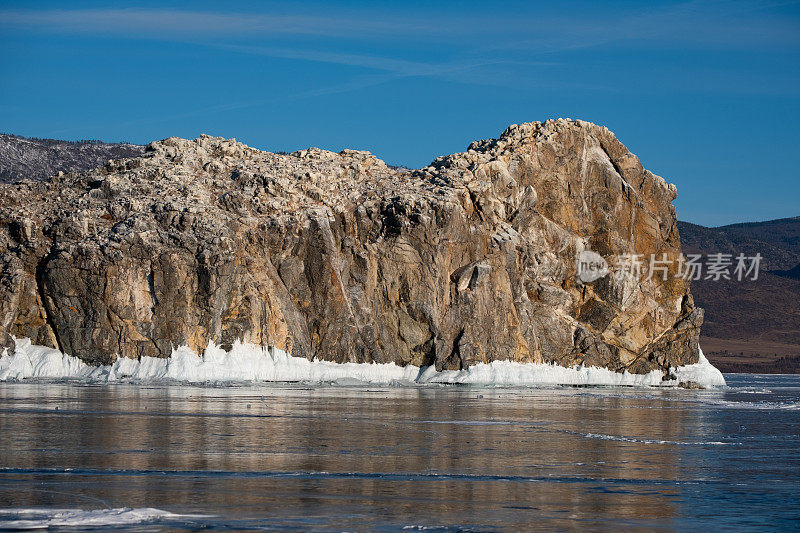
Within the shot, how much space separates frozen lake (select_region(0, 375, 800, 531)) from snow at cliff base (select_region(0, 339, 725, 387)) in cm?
2804

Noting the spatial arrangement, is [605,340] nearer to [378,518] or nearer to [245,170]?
[245,170]

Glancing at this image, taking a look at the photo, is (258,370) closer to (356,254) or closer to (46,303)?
(356,254)

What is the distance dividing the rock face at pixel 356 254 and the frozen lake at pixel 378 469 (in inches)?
1181

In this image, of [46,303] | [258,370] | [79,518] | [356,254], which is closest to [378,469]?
[79,518]

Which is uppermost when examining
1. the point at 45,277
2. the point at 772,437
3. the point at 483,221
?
the point at 483,221

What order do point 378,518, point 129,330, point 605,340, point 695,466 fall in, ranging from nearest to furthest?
point 378,518
point 695,466
point 129,330
point 605,340

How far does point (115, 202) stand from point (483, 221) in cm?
3167

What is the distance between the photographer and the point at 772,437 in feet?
117

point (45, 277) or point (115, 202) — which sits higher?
point (115, 202)

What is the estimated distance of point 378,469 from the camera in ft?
Result: 76.9

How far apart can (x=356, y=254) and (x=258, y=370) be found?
14082 millimetres

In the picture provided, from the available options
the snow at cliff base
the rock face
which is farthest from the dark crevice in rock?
the snow at cliff base

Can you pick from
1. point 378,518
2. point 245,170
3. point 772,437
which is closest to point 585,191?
point 245,170

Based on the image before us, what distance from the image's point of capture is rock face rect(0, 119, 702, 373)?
71.6 metres
